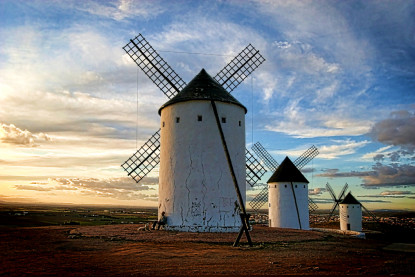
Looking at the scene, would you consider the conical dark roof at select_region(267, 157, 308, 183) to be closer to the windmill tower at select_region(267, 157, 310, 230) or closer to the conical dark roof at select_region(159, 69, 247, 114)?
the windmill tower at select_region(267, 157, 310, 230)

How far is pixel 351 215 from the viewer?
36.2 m

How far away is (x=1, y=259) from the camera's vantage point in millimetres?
9031

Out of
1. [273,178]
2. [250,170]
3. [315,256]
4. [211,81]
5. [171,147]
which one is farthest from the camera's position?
[273,178]

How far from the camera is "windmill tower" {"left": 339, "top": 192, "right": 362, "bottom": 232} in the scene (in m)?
36.0

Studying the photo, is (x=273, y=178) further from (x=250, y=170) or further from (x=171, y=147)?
(x=171, y=147)

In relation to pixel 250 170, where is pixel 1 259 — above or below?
below

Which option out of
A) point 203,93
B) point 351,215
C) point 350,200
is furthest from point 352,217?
point 203,93

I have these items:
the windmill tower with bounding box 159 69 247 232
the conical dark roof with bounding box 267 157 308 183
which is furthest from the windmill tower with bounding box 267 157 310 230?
the windmill tower with bounding box 159 69 247 232

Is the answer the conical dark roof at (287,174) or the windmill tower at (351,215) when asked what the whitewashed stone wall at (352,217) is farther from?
the conical dark roof at (287,174)

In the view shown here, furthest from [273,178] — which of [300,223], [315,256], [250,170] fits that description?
[315,256]

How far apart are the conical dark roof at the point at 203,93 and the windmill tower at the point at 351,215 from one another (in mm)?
23434

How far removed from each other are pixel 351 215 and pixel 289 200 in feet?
39.9

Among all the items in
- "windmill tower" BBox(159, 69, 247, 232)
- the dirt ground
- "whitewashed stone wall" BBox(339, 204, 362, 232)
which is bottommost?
"whitewashed stone wall" BBox(339, 204, 362, 232)

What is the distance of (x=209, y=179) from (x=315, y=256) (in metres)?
8.04
